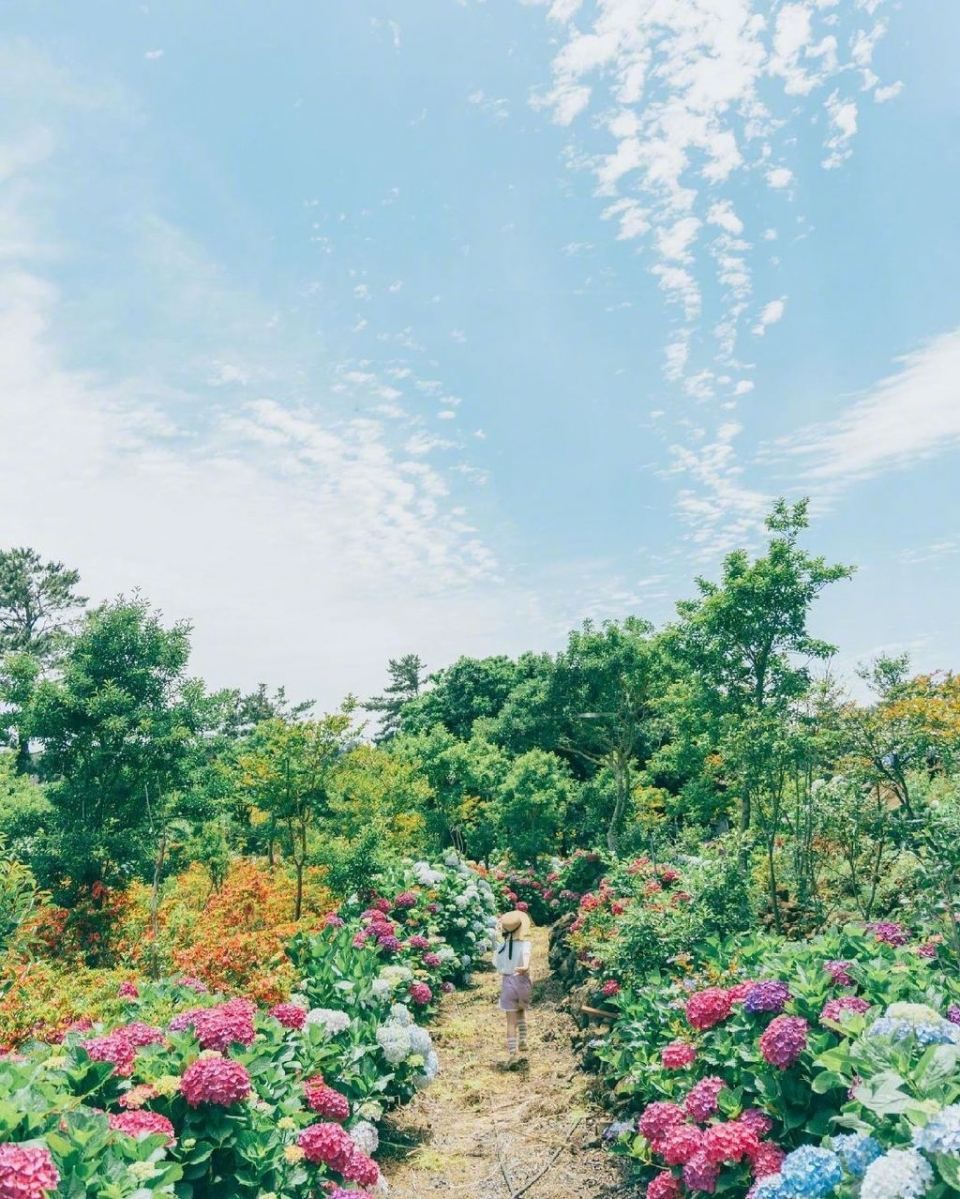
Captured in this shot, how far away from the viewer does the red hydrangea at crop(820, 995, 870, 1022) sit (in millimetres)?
3371

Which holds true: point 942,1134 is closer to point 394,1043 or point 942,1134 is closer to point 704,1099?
point 704,1099

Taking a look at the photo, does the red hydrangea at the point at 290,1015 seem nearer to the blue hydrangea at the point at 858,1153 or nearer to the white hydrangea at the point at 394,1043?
the white hydrangea at the point at 394,1043

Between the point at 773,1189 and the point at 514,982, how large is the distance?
16.6 ft

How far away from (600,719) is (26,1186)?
1509 centimetres

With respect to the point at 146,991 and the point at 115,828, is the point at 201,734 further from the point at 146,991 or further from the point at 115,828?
the point at 146,991

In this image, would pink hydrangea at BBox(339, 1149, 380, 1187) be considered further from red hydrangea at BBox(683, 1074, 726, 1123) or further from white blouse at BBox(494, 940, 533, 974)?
white blouse at BBox(494, 940, 533, 974)

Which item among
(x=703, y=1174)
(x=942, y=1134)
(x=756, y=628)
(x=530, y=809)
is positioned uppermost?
(x=756, y=628)

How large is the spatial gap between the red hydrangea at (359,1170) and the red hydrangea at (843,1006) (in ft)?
8.38

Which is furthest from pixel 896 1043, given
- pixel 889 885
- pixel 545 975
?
pixel 545 975

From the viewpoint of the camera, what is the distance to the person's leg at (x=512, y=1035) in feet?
22.5

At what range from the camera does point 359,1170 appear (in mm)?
3770

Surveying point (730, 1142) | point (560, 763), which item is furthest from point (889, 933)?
point (560, 763)

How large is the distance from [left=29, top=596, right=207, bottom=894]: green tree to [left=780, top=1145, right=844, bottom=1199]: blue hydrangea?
9.53 meters

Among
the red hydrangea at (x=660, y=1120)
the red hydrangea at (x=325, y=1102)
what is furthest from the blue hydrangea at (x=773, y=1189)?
the red hydrangea at (x=325, y=1102)
